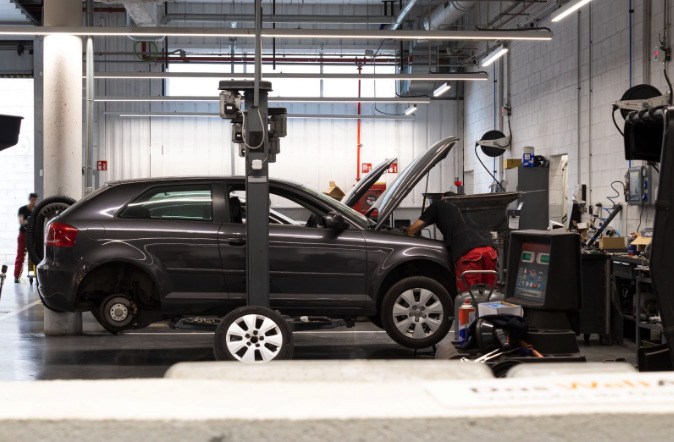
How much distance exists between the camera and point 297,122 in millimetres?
19969

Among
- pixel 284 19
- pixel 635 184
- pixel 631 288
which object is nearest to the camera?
pixel 631 288

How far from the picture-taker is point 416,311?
260 inches

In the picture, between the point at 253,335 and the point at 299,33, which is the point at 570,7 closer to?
the point at 299,33

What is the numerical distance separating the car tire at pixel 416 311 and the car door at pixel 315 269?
0.91 feet

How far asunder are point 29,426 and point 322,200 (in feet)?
18.4

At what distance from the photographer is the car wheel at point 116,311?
6.32 m

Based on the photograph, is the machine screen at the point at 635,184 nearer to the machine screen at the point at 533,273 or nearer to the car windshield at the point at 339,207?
the car windshield at the point at 339,207

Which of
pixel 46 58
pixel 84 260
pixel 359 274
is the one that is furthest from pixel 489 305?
pixel 46 58

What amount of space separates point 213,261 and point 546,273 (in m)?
3.11

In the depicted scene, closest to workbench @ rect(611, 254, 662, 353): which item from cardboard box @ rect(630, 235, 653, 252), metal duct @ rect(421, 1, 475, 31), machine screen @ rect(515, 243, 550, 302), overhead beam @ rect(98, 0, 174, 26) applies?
cardboard box @ rect(630, 235, 653, 252)

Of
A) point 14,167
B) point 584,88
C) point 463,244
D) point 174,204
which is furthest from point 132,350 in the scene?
point 14,167

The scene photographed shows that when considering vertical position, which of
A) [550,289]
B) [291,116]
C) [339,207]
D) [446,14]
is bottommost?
[550,289]

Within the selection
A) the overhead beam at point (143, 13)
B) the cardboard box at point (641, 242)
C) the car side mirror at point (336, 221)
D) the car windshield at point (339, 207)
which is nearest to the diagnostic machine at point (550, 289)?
the car side mirror at point (336, 221)

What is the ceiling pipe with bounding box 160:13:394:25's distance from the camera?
16219 millimetres
